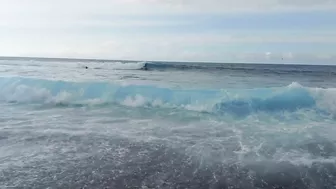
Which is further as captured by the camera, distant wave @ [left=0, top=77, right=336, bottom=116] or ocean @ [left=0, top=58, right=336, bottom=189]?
distant wave @ [left=0, top=77, right=336, bottom=116]

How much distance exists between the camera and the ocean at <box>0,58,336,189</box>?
17.0 ft

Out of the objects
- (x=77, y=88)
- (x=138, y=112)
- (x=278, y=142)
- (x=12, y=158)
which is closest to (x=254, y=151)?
(x=278, y=142)

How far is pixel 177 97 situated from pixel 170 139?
672 cm

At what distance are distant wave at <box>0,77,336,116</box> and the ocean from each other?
0.05 meters

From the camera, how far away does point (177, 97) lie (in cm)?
1444

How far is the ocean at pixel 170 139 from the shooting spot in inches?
204

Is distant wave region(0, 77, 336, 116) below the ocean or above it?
above

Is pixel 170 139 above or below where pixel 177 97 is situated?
below

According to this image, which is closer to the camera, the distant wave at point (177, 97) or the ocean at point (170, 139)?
the ocean at point (170, 139)

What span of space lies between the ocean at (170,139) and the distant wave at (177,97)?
0.05m

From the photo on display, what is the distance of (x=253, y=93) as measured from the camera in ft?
46.6

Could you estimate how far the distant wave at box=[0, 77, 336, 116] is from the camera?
12.9 metres

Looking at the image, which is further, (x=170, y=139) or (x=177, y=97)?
(x=177, y=97)

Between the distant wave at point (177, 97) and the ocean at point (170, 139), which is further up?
the distant wave at point (177, 97)
